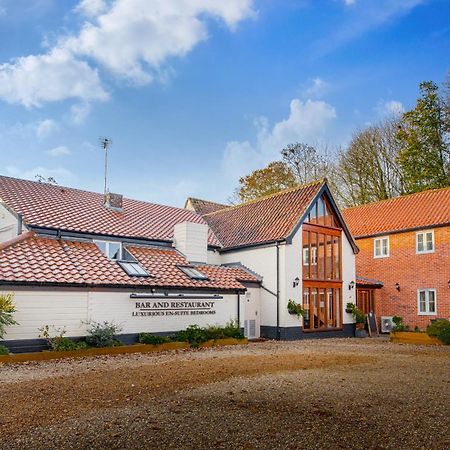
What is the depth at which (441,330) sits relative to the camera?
18922 mm

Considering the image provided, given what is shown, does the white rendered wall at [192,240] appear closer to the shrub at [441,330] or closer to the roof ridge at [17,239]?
the roof ridge at [17,239]

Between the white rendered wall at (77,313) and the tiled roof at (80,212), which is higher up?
the tiled roof at (80,212)

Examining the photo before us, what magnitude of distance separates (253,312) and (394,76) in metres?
11.2

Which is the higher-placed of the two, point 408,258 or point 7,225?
point 7,225

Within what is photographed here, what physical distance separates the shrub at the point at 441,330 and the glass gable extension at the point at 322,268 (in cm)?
449

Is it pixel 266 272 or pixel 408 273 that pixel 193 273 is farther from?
pixel 408 273

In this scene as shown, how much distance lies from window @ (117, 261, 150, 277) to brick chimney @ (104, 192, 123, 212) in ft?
16.6

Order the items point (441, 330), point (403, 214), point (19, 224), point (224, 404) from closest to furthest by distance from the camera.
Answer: point (224, 404) < point (19, 224) < point (441, 330) < point (403, 214)

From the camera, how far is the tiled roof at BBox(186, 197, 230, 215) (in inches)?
1173

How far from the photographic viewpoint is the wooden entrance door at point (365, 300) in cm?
2572

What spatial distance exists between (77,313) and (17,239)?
3.58 meters

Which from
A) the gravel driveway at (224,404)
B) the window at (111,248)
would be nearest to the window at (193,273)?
the window at (111,248)

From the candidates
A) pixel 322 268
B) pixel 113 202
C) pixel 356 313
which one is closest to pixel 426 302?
pixel 356 313

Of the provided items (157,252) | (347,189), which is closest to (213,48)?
(157,252)
